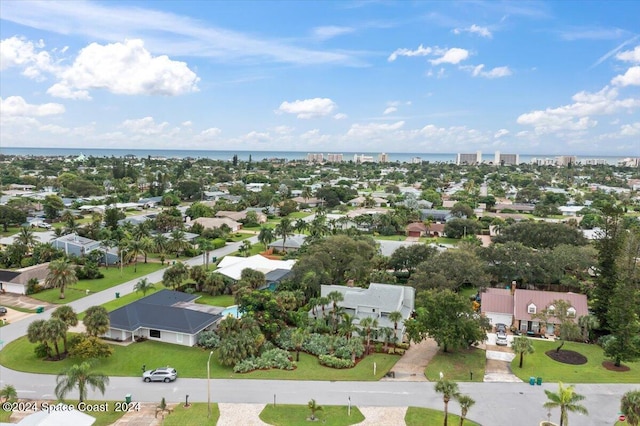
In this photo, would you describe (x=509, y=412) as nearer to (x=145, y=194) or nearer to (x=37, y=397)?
(x=37, y=397)

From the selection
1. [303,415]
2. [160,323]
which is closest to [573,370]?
[303,415]

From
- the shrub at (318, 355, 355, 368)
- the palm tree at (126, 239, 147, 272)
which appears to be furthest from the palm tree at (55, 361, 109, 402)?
the palm tree at (126, 239, 147, 272)

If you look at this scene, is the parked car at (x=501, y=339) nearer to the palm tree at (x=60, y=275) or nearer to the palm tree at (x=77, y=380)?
the palm tree at (x=77, y=380)

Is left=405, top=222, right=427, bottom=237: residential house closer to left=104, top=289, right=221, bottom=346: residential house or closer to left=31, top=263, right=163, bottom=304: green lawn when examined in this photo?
left=31, top=263, right=163, bottom=304: green lawn

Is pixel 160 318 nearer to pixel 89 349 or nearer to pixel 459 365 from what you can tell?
pixel 89 349

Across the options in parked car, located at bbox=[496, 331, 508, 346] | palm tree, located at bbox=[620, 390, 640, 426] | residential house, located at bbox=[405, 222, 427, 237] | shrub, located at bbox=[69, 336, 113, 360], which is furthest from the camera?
residential house, located at bbox=[405, 222, 427, 237]

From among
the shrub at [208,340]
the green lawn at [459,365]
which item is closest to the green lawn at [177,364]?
the shrub at [208,340]
